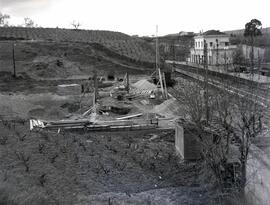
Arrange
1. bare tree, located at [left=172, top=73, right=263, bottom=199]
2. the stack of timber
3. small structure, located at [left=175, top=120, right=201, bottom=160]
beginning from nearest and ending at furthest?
bare tree, located at [left=172, top=73, right=263, bottom=199] → small structure, located at [left=175, top=120, right=201, bottom=160] → the stack of timber

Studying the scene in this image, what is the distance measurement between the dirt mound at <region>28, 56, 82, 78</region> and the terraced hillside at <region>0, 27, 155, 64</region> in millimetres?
13016

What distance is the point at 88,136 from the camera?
1681 cm

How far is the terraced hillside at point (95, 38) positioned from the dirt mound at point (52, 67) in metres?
13.0

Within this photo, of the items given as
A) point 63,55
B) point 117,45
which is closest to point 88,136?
point 63,55

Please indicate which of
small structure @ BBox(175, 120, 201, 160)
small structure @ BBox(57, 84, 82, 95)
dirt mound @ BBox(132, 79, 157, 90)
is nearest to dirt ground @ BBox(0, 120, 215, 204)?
small structure @ BBox(175, 120, 201, 160)

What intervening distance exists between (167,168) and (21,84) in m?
27.5

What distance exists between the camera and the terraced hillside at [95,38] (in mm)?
65213

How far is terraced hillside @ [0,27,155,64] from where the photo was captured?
65213mm

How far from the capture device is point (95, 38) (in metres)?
77.6

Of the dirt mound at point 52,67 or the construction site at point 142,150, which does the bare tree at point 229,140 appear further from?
the dirt mound at point 52,67

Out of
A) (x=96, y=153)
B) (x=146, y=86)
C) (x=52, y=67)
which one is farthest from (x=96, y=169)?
(x=52, y=67)

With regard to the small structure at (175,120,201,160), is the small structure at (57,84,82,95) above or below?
above

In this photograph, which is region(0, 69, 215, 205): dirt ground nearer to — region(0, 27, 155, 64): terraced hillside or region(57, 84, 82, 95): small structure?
region(57, 84, 82, 95): small structure

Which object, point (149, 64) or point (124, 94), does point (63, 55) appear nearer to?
point (149, 64)
